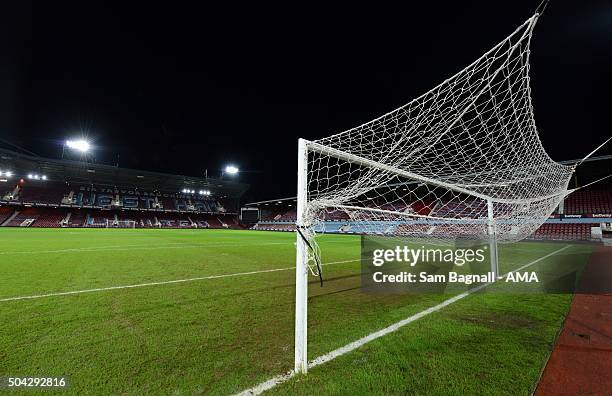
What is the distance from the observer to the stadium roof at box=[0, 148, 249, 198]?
3588cm

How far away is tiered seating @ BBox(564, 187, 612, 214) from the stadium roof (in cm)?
4600

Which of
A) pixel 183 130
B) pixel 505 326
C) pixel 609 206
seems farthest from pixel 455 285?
pixel 183 130

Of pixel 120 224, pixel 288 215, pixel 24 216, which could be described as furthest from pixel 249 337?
pixel 24 216

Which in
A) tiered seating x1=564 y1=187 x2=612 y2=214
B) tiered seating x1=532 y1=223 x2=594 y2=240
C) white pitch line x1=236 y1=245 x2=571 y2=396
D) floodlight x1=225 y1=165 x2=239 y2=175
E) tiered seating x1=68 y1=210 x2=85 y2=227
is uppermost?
floodlight x1=225 y1=165 x2=239 y2=175

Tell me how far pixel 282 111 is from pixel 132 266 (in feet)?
53.3

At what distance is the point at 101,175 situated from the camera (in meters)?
41.9

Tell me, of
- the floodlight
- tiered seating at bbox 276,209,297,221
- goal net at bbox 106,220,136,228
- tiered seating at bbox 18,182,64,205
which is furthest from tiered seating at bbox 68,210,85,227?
tiered seating at bbox 276,209,297,221

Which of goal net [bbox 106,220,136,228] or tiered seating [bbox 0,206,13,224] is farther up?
tiered seating [bbox 0,206,13,224]

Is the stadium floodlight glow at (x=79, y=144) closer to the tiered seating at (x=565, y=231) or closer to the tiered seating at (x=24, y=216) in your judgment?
the tiered seating at (x=24, y=216)

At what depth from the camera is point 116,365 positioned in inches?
97.0

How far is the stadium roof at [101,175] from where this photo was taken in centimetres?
3588

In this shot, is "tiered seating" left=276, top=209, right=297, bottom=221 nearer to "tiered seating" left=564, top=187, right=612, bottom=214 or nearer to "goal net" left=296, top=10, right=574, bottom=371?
"tiered seating" left=564, top=187, right=612, bottom=214

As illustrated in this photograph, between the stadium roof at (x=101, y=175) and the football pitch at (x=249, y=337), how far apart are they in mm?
40909

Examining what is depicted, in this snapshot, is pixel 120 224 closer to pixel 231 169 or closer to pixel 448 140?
pixel 231 169
